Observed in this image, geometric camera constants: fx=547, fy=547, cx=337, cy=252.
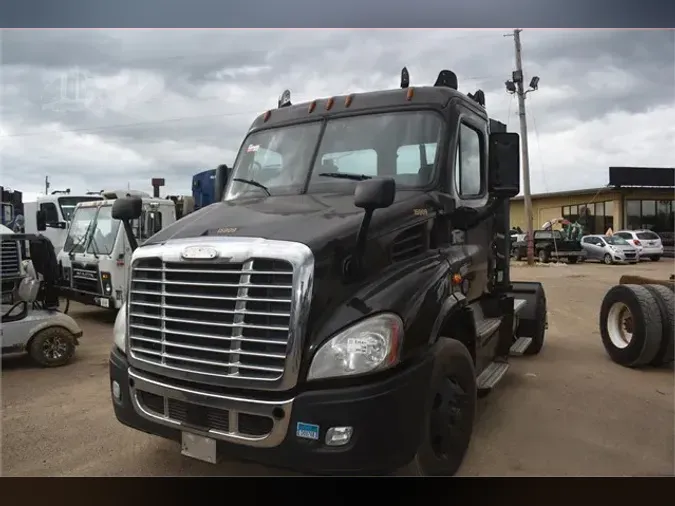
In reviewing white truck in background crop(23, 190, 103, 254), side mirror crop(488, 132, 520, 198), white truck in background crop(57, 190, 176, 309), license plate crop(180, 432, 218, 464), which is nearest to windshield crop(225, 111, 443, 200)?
side mirror crop(488, 132, 520, 198)

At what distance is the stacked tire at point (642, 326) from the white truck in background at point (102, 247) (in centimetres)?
685

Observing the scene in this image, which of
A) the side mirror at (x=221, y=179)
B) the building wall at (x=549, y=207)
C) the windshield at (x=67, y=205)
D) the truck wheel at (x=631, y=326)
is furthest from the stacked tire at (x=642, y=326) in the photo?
the windshield at (x=67, y=205)

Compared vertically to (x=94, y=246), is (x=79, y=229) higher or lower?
higher

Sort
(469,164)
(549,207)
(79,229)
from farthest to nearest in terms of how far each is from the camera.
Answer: (549,207)
(79,229)
(469,164)

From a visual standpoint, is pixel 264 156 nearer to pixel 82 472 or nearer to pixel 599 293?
pixel 82 472

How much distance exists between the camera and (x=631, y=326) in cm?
633

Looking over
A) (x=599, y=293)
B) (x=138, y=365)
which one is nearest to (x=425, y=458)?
(x=138, y=365)

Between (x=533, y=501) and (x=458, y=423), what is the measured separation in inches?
28.9

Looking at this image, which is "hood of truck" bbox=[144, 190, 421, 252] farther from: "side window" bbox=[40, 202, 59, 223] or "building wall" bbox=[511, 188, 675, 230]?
"building wall" bbox=[511, 188, 675, 230]

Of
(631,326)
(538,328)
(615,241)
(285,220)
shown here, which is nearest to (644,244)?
(615,241)

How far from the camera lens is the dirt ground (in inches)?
146

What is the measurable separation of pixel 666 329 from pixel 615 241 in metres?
18.1

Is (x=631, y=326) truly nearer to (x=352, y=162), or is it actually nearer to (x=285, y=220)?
(x=352, y=162)

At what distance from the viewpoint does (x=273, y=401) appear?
8.95 feet
